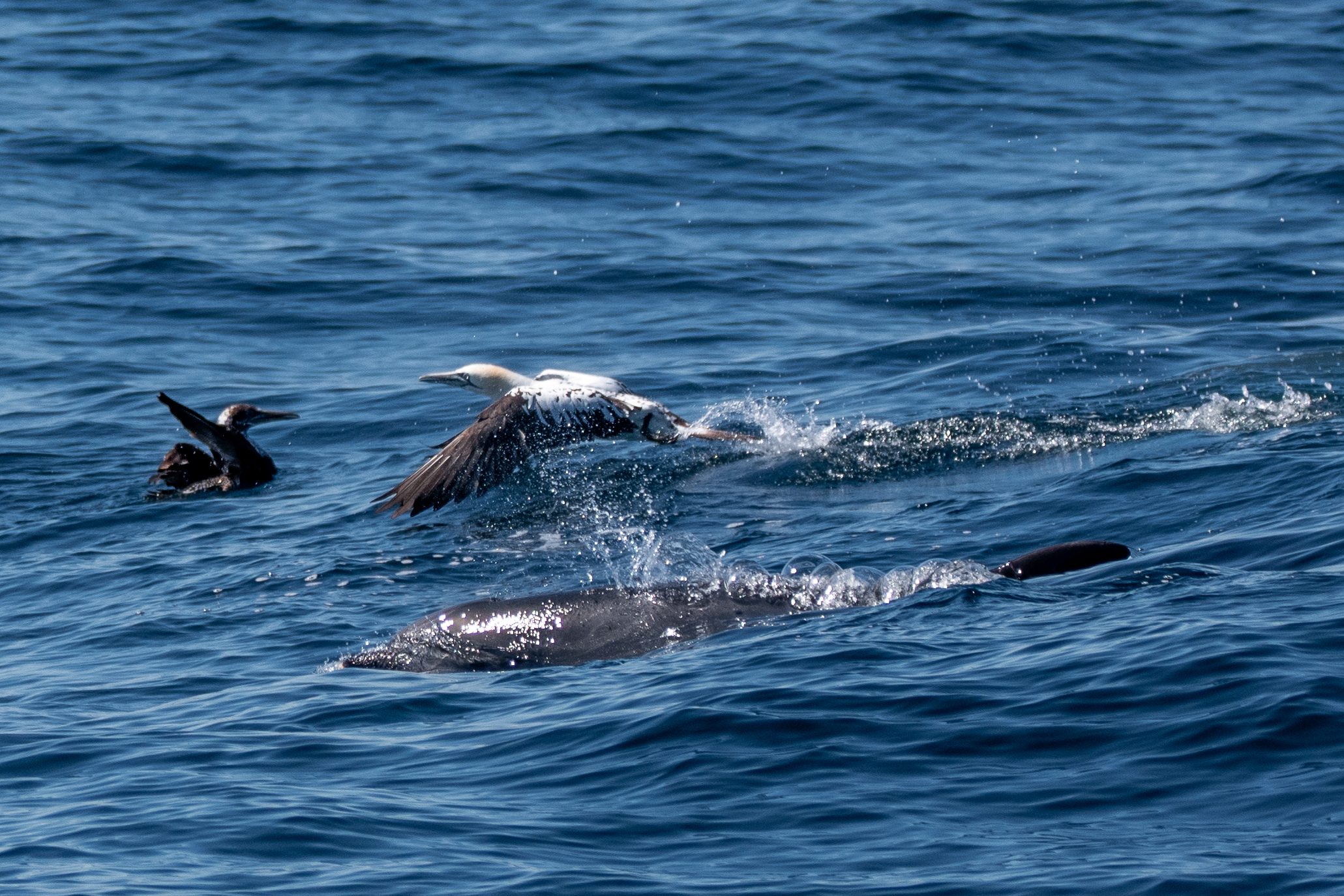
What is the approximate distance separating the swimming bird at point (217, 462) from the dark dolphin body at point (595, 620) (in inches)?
177

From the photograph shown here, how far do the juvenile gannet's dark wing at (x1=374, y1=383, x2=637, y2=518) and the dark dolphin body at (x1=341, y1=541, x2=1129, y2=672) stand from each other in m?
3.46

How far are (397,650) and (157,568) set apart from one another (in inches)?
116

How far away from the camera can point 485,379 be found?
507 inches

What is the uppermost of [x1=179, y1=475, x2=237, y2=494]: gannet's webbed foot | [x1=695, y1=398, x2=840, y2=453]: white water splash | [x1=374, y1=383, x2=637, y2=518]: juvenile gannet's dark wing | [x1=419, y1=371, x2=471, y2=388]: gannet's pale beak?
[x1=419, y1=371, x2=471, y2=388]: gannet's pale beak

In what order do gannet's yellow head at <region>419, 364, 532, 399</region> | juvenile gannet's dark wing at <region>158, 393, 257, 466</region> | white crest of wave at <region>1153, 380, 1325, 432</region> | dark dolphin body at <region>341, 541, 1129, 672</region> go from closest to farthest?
dark dolphin body at <region>341, 541, 1129, 672</region> → white crest of wave at <region>1153, 380, 1325, 432</region> → juvenile gannet's dark wing at <region>158, 393, 257, 466</region> → gannet's yellow head at <region>419, 364, 532, 399</region>

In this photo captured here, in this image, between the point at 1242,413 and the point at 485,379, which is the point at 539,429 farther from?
the point at 1242,413

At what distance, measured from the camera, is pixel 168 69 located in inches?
945

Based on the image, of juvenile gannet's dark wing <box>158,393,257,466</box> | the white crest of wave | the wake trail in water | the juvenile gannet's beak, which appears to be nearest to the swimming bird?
juvenile gannet's dark wing <box>158,393,257,466</box>

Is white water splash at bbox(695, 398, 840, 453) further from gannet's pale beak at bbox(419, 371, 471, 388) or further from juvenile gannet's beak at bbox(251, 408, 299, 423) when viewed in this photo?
juvenile gannet's beak at bbox(251, 408, 299, 423)

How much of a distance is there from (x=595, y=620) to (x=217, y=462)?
17.6 feet

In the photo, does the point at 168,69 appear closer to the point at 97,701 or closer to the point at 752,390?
the point at 752,390

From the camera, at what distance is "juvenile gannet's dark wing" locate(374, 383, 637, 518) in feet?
38.2

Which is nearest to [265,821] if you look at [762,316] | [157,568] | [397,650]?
[397,650]

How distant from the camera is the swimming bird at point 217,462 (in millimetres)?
12242
